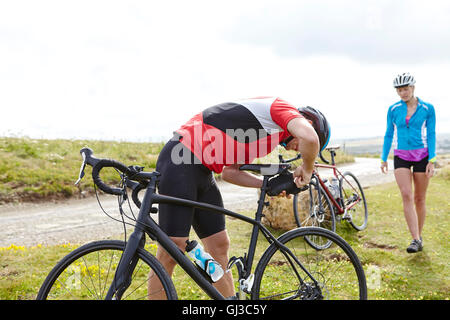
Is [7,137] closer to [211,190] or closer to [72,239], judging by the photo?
[72,239]

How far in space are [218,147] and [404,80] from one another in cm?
374

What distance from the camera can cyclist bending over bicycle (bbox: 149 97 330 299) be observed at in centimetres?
292

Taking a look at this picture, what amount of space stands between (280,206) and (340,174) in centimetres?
136

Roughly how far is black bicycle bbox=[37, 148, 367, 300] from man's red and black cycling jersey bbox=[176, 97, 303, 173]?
0.69 feet

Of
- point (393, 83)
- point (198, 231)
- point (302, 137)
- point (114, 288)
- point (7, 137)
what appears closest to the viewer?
point (114, 288)

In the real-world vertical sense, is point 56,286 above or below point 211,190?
below

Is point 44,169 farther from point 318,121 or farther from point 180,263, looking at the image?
point 318,121

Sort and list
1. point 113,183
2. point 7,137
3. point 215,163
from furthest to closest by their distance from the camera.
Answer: point 7,137 < point 113,183 < point 215,163

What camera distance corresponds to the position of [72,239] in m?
6.79

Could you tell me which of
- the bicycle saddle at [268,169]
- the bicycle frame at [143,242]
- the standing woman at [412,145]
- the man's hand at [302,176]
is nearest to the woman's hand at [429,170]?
the standing woman at [412,145]

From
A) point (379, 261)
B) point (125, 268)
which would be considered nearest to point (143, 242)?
point (125, 268)

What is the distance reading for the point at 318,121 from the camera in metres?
3.29

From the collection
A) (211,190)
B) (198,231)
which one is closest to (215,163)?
(211,190)

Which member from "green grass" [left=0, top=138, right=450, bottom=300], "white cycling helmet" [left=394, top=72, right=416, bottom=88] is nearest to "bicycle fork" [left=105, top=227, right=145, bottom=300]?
"green grass" [left=0, top=138, right=450, bottom=300]
